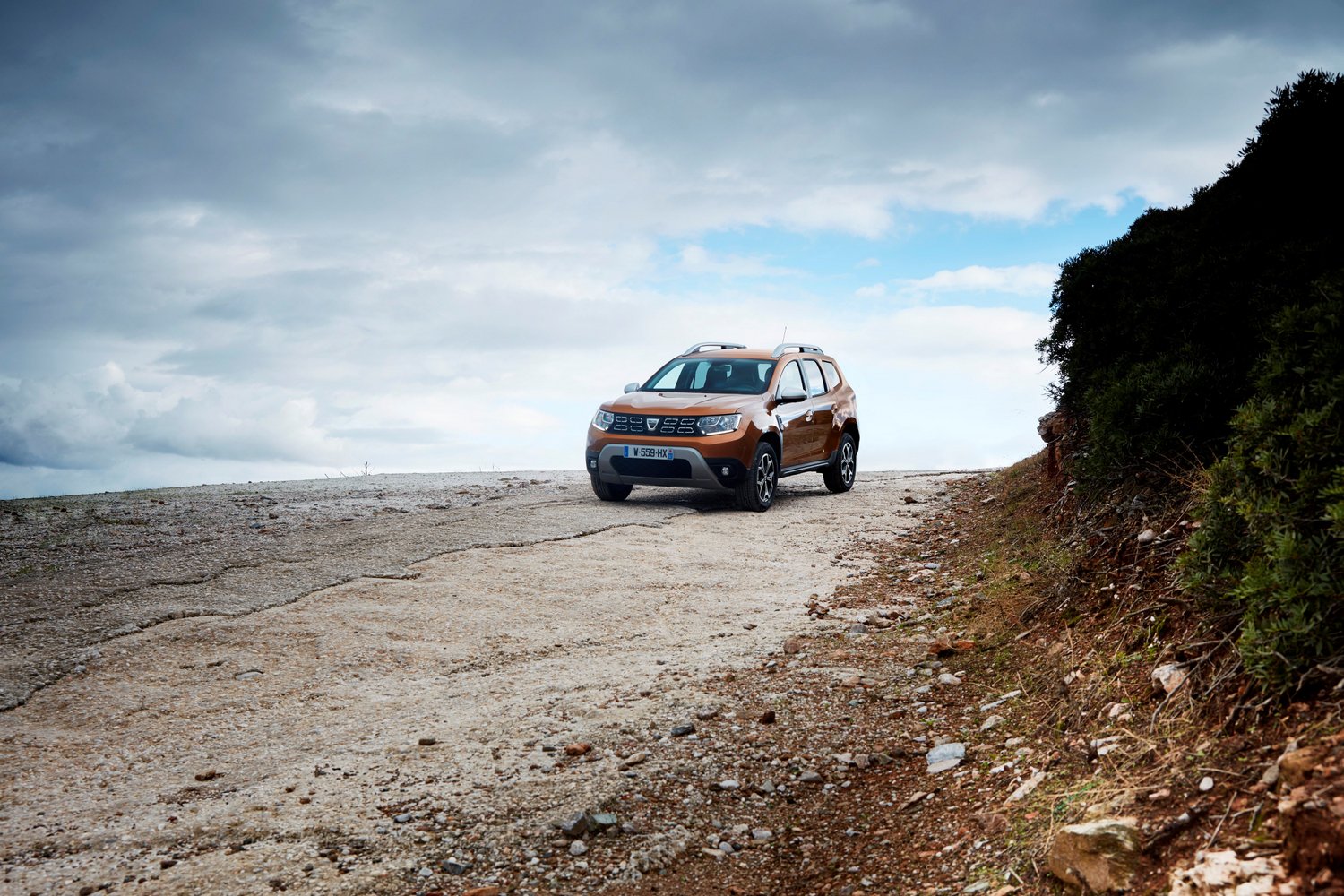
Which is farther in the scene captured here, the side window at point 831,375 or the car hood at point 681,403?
the side window at point 831,375

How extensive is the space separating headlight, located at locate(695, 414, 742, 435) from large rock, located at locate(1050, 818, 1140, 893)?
29.5ft

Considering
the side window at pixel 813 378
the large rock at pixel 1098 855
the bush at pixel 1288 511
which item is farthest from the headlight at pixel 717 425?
the large rock at pixel 1098 855

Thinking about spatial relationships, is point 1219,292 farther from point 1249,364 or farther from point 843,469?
point 843,469

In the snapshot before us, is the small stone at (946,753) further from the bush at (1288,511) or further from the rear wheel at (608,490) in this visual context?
the rear wheel at (608,490)

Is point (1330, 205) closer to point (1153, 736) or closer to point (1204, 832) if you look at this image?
point (1153, 736)

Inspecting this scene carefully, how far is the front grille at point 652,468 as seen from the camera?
40.7 ft

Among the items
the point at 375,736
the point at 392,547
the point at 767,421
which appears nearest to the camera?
the point at 375,736

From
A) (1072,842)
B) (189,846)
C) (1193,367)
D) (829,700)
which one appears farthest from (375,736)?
(1193,367)

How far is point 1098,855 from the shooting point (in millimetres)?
3291

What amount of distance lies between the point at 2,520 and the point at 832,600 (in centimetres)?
983

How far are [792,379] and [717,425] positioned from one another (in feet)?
6.67

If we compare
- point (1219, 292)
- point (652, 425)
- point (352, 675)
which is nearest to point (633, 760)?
point (352, 675)

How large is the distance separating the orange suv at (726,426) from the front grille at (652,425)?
11mm

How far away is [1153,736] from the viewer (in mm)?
4043
